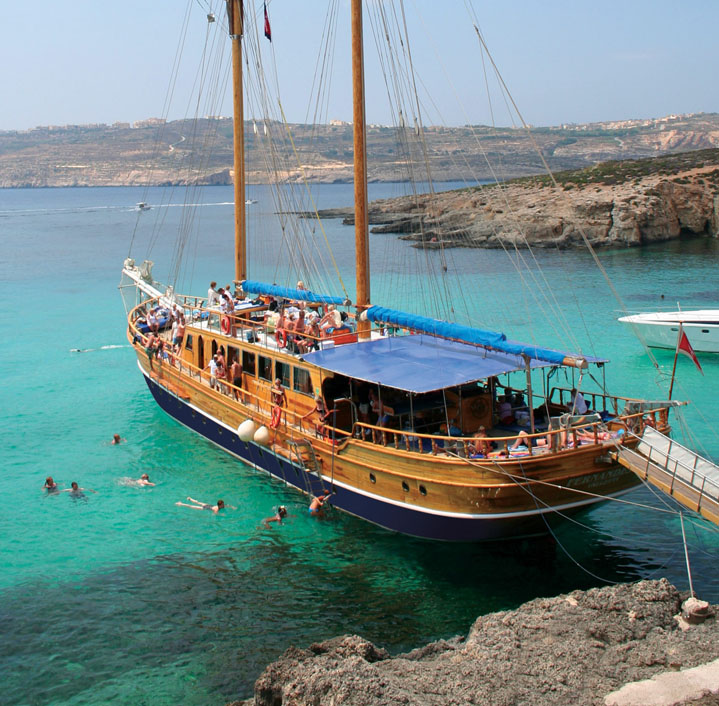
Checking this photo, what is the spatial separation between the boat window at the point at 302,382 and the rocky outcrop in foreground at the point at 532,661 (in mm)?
8395

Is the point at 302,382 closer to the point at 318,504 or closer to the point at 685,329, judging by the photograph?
the point at 318,504

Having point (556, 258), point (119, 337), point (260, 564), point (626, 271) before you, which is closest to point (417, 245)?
point (556, 258)

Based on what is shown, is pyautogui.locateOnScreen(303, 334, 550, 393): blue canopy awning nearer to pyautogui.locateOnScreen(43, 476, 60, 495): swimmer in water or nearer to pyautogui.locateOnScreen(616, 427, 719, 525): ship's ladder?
pyautogui.locateOnScreen(616, 427, 719, 525): ship's ladder

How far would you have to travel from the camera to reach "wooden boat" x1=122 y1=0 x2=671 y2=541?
52.1 feet

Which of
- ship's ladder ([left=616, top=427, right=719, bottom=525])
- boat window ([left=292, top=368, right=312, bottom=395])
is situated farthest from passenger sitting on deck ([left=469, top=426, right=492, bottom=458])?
boat window ([left=292, top=368, right=312, bottom=395])

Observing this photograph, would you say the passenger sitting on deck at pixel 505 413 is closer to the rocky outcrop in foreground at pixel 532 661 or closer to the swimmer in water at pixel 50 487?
the rocky outcrop in foreground at pixel 532 661

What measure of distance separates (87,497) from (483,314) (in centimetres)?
2695

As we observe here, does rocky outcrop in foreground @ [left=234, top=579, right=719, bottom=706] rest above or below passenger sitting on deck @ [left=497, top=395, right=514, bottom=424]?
below

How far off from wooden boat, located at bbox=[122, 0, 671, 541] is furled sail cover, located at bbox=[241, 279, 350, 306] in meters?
0.06

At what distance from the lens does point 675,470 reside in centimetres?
1445

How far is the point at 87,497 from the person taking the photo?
70.8 feet

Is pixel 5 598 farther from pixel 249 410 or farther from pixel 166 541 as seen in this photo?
pixel 249 410

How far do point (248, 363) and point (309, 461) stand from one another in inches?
184

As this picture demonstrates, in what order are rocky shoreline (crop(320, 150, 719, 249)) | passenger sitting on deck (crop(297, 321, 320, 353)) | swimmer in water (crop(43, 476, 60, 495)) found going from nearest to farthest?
1. passenger sitting on deck (crop(297, 321, 320, 353))
2. swimmer in water (crop(43, 476, 60, 495))
3. rocky shoreline (crop(320, 150, 719, 249))
